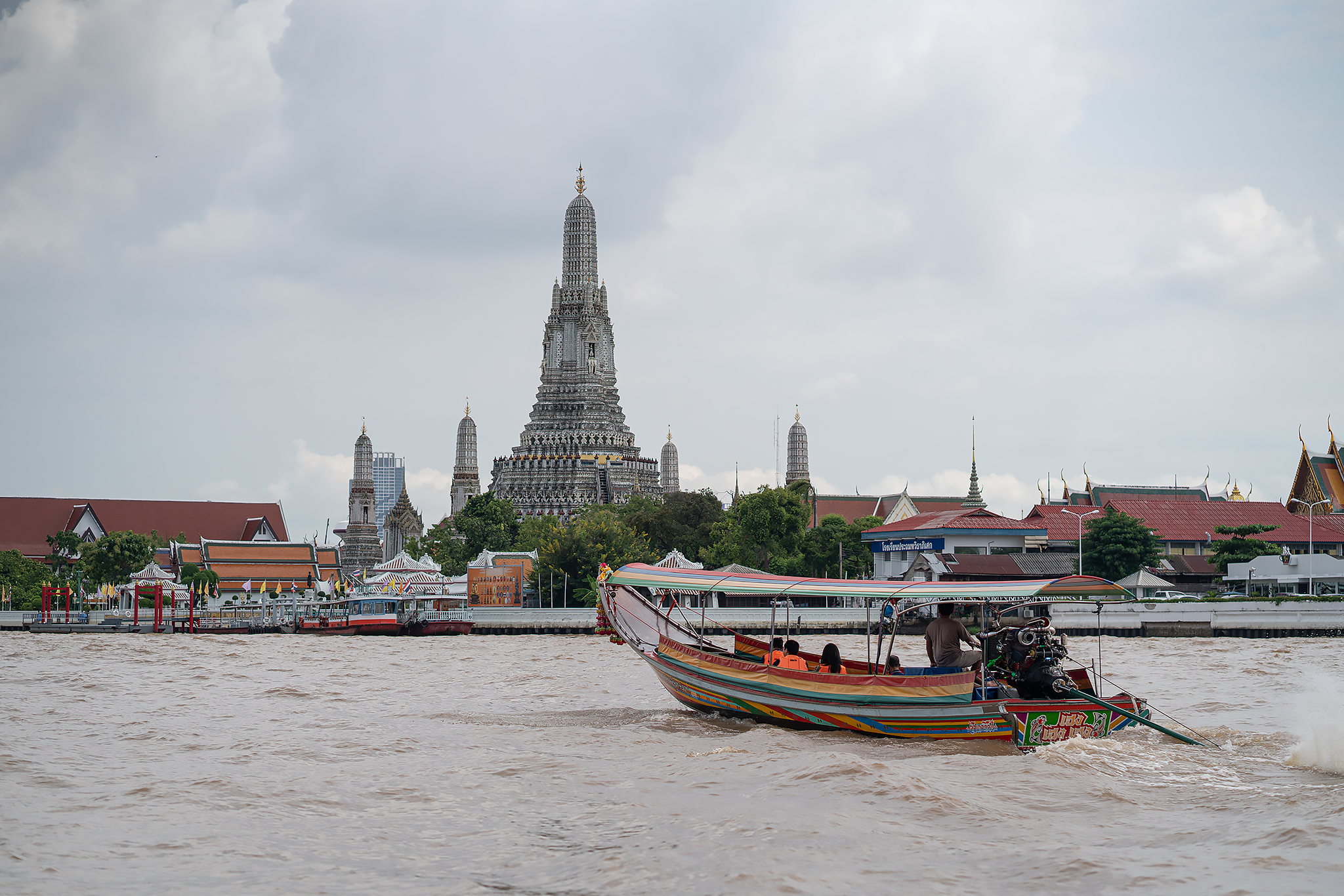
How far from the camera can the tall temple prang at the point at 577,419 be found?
300ft

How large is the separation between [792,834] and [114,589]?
5600 cm

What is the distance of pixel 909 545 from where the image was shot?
5972 centimetres

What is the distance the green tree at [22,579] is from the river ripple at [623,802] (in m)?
43.0

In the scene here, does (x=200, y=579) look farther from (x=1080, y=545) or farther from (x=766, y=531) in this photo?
(x=1080, y=545)

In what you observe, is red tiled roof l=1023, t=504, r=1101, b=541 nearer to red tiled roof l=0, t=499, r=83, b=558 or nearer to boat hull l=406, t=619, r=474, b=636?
boat hull l=406, t=619, r=474, b=636

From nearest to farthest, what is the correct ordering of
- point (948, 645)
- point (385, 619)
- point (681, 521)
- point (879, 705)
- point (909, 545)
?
point (879, 705) → point (948, 645) → point (385, 619) → point (909, 545) → point (681, 521)

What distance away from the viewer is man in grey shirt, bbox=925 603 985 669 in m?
15.9

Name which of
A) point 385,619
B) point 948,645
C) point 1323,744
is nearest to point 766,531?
point 385,619

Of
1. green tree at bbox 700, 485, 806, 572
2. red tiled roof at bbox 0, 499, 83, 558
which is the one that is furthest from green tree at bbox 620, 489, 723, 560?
red tiled roof at bbox 0, 499, 83, 558

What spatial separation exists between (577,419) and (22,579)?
4222cm

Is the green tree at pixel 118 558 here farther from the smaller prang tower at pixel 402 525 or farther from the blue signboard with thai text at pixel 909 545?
the smaller prang tower at pixel 402 525

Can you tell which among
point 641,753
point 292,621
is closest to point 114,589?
point 292,621

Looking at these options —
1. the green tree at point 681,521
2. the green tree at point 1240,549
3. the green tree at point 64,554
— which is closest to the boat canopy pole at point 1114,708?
the green tree at point 1240,549

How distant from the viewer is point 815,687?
649 inches
